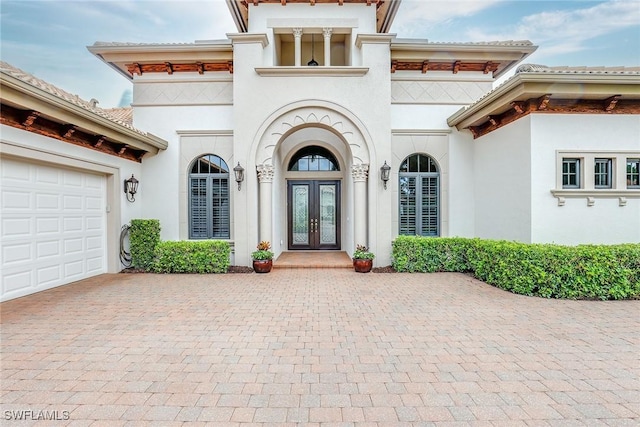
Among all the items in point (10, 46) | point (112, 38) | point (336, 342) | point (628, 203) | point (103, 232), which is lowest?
point (336, 342)

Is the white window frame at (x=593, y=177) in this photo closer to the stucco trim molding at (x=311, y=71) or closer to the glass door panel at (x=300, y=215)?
the stucco trim molding at (x=311, y=71)

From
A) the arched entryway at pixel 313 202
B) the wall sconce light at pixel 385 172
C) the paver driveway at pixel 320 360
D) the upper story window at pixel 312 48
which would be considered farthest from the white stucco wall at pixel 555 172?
the arched entryway at pixel 313 202

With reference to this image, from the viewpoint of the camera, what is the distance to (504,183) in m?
7.46

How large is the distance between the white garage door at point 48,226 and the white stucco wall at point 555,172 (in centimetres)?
1002

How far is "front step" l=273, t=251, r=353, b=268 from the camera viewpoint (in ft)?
27.9

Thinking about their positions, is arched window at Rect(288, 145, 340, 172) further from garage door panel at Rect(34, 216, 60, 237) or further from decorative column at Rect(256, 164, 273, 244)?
garage door panel at Rect(34, 216, 60, 237)

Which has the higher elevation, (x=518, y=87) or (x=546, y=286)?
(x=518, y=87)

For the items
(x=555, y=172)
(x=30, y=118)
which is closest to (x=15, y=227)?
(x=30, y=118)

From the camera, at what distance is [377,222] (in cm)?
857

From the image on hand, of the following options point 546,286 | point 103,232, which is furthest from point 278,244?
point 546,286

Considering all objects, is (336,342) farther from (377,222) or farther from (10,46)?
(10,46)

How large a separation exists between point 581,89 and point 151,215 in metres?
10.8

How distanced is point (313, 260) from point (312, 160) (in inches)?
158

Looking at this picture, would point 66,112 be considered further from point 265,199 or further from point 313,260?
point 313,260
